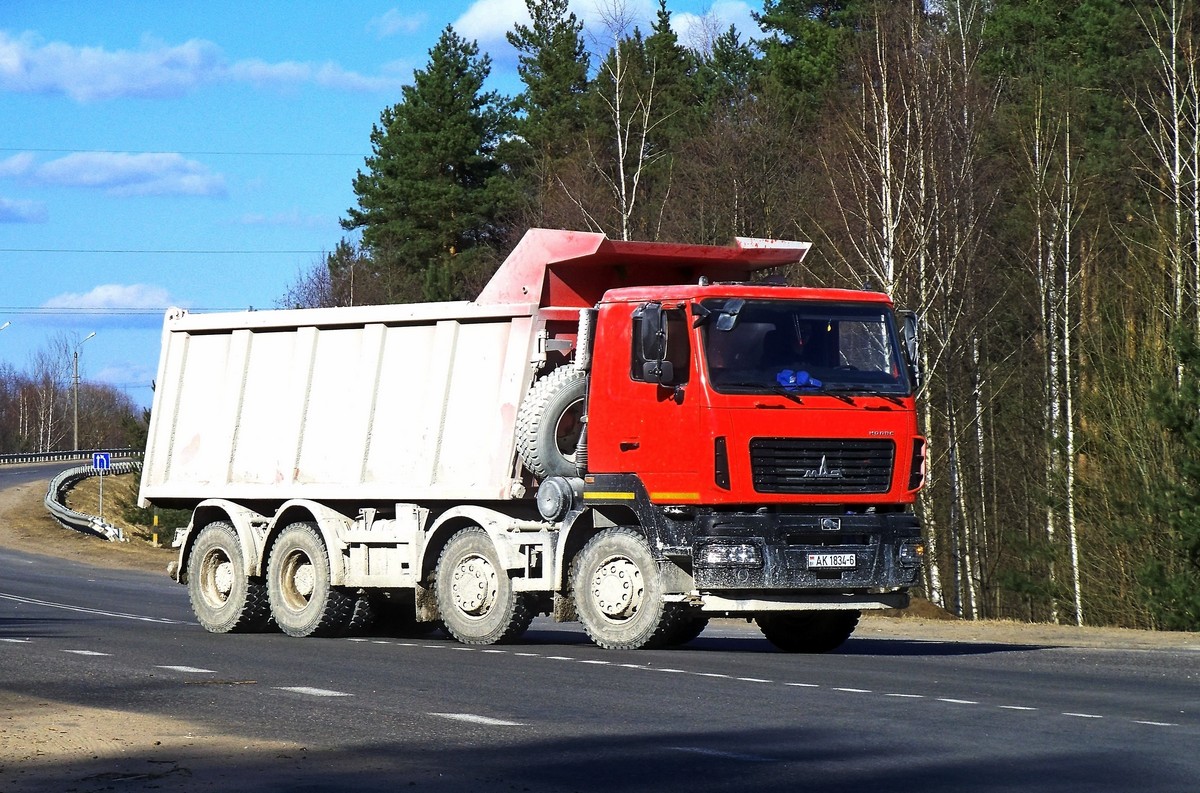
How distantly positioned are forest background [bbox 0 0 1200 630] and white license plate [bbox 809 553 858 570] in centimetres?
1035

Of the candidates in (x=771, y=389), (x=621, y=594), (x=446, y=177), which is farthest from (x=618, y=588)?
(x=446, y=177)

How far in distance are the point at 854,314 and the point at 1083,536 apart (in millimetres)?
21273

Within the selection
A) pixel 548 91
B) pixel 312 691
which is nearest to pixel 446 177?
pixel 548 91

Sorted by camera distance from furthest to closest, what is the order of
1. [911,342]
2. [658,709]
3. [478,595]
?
1. [478,595]
2. [911,342]
3. [658,709]

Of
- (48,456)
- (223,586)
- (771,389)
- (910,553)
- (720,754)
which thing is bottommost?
(720,754)

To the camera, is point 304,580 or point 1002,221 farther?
point 1002,221

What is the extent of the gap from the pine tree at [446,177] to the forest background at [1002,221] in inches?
274

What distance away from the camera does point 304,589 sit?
61.6 feet

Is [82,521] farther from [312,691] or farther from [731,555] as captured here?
[312,691]

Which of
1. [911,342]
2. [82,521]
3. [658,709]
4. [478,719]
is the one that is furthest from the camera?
[82,521]

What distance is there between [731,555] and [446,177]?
5212 cm

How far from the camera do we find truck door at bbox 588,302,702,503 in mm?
15109

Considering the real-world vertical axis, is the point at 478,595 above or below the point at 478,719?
above

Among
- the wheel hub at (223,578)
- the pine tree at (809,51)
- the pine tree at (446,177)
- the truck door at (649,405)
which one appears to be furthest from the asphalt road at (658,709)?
the pine tree at (446,177)
